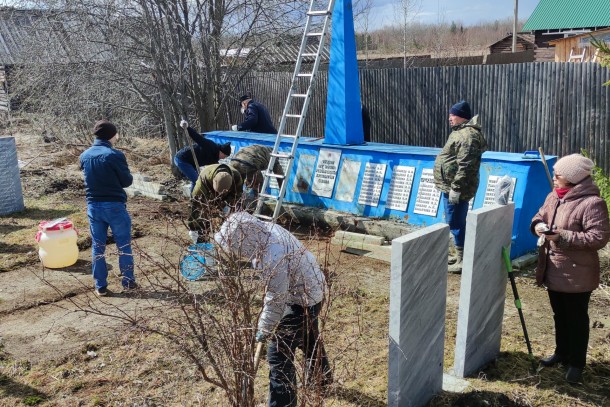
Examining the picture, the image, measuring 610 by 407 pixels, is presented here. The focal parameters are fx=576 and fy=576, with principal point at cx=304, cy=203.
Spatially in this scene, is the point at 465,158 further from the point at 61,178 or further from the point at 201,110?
the point at 61,178

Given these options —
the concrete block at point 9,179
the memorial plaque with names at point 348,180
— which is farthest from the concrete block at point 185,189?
the memorial plaque with names at point 348,180

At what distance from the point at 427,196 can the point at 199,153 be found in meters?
3.32

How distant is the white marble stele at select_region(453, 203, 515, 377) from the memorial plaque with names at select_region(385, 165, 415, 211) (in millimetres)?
3426

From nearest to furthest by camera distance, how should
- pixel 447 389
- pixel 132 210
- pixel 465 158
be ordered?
pixel 447 389
pixel 465 158
pixel 132 210

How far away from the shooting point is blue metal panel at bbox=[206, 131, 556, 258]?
21.7 ft

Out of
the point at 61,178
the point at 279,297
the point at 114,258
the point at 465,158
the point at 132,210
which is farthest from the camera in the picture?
the point at 61,178

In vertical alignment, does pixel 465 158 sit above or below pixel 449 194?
above

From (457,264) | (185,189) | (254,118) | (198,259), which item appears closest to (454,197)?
(457,264)

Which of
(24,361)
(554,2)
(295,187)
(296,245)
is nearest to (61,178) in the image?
(295,187)

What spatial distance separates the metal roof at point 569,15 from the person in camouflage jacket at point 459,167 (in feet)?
79.9

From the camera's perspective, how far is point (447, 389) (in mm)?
3990

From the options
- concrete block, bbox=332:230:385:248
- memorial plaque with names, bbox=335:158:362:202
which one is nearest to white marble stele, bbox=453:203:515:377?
concrete block, bbox=332:230:385:248

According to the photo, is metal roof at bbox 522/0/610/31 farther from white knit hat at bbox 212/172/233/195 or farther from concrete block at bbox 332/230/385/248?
white knit hat at bbox 212/172/233/195

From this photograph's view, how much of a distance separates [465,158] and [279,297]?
3733mm
